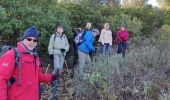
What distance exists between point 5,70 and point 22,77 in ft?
0.90

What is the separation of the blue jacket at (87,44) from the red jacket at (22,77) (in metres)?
5.70

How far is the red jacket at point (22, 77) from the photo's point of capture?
5.02 metres

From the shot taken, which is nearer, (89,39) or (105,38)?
(89,39)

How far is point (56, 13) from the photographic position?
47.6 ft

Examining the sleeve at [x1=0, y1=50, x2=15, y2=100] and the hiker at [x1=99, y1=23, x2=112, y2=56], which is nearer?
the sleeve at [x1=0, y1=50, x2=15, y2=100]

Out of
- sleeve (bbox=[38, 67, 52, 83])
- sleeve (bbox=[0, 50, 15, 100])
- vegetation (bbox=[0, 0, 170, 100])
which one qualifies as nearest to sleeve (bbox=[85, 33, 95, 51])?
vegetation (bbox=[0, 0, 170, 100])

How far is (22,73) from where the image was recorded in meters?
5.20

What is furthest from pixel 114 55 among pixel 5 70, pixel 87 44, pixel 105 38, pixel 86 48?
pixel 5 70

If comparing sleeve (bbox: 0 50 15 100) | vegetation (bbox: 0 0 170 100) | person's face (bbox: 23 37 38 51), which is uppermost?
person's face (bbox: 23 37 38 51)

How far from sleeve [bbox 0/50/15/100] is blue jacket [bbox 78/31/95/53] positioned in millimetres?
6134

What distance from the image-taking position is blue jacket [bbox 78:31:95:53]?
1115 cm

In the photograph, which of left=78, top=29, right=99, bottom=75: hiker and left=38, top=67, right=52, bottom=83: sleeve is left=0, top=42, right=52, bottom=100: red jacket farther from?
A: left=78, top=29, right=99, bottom=75: hiker

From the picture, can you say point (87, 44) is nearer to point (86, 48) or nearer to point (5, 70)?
point (86, 48)

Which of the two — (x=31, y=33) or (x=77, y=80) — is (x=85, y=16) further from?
(x=31, y=33)
